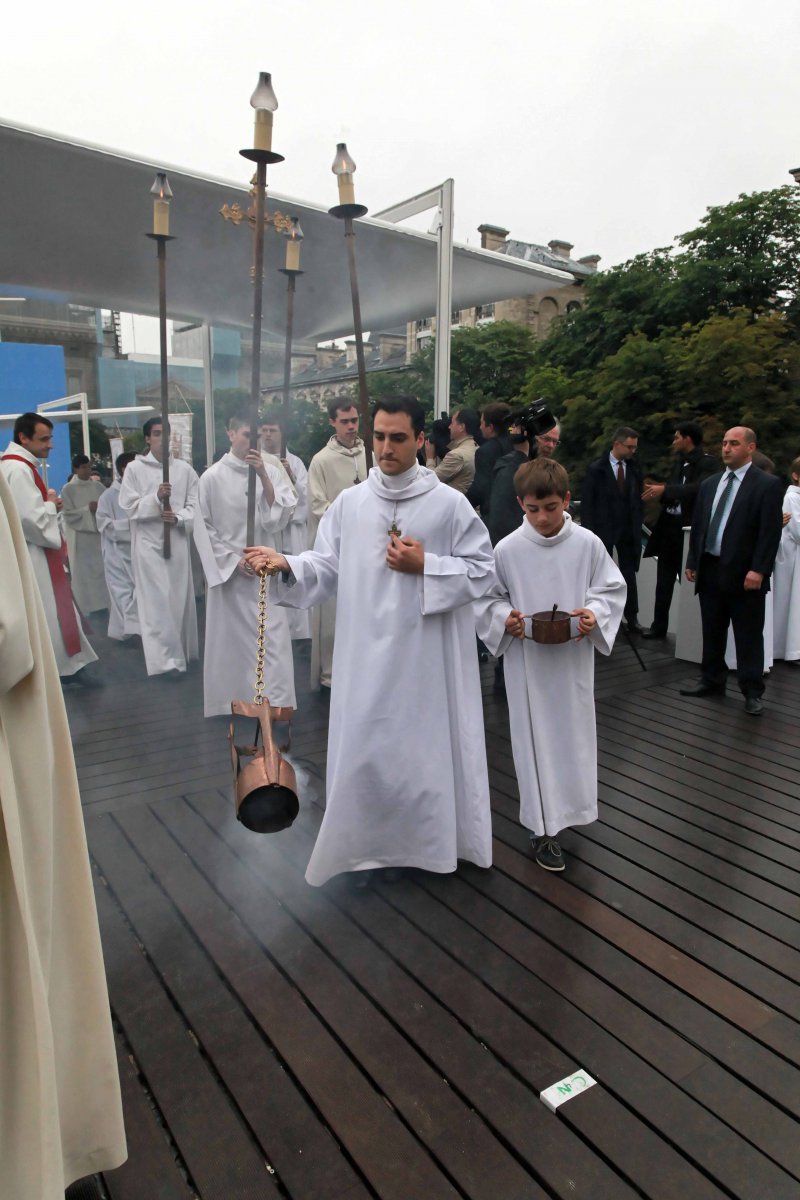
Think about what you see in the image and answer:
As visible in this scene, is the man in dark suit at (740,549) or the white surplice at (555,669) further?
the man in dark suit at (740,549)

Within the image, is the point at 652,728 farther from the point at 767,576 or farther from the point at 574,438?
the point at 574,438

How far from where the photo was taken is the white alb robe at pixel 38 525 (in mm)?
5727

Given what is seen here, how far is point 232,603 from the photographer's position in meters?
5.64

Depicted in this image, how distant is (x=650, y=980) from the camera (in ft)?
9.02

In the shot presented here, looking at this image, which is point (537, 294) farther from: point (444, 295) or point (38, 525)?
point (38, 525)

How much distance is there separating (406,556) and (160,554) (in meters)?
4.25

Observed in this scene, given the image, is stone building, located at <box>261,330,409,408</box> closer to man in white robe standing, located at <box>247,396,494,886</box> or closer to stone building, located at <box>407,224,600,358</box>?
stone building, located at <box>407,224,600,358</box>

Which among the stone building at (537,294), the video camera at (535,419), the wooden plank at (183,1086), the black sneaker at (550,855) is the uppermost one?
the stone building at (537,294)

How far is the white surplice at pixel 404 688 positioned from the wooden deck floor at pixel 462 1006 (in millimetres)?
217

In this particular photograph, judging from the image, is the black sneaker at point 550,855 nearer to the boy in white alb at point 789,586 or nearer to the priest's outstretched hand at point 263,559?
the priest's outstretched hand at point 263,559

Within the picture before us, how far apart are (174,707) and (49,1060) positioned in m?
4.36

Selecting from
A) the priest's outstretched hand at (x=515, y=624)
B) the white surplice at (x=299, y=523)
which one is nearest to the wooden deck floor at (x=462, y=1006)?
the priest's outstretched hand at (x=515, y=624)

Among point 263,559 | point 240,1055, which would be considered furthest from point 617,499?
point 240,1055

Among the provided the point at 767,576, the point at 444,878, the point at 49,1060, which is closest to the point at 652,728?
the point at 767,576
